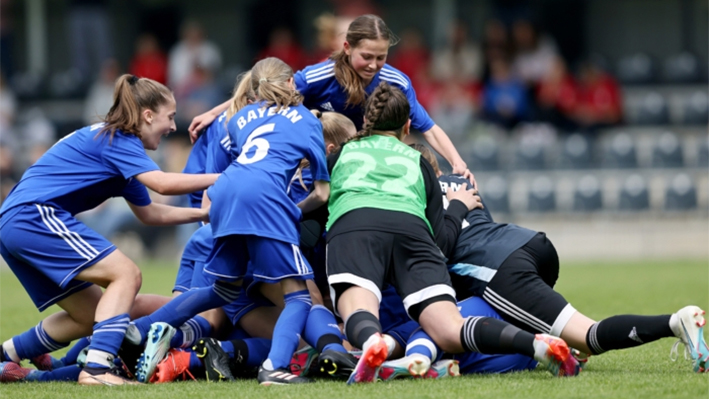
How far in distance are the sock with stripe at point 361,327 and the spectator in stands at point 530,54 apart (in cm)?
1083

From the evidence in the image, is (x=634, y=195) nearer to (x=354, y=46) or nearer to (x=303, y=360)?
(x=354, y=46)

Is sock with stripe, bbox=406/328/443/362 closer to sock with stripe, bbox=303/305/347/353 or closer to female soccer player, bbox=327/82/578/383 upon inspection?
female soccer player, bbox=327/82/578/383

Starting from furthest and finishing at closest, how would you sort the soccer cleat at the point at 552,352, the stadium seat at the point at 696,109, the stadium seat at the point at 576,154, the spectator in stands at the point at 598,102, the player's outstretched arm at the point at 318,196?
the spectator in stands at the point at 598,102, the stadium seat at the point at 696,109, the stadium seat at the point at 576,154, the player's outstretched arm at the point at 318,196, the soccer cleat at the point at 552,352

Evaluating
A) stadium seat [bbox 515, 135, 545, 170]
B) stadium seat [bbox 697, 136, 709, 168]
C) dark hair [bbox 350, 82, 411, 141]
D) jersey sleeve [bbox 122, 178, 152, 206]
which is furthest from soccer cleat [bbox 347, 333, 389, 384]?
stadium seat [bbox 697, 136, 709, 168]

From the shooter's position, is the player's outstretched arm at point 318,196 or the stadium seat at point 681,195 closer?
the player's outstretched arm at point 318,196

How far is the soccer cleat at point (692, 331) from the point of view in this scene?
3979 millimetres

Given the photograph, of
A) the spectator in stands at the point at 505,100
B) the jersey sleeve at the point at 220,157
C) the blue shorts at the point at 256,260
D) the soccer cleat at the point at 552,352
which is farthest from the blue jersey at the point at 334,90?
the spectator in stands at the point at 505,100

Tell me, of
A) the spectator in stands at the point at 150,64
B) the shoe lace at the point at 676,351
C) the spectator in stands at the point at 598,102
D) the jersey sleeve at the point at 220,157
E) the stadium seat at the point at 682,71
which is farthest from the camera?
the spectator in stands at the point at 150,64

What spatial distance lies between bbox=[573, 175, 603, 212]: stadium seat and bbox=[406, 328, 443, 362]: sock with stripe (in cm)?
934

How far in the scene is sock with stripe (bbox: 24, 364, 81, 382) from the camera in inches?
180

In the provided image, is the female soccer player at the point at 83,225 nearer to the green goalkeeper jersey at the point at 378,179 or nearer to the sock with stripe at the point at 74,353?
the sock with stripe at the point at 74,353

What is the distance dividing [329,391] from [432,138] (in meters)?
2.27

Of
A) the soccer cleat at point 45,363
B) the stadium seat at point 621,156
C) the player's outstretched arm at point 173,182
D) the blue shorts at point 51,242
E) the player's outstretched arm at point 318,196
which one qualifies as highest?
the player's outstretched arm at point 173,182

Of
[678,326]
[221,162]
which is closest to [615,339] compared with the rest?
[678,326]
